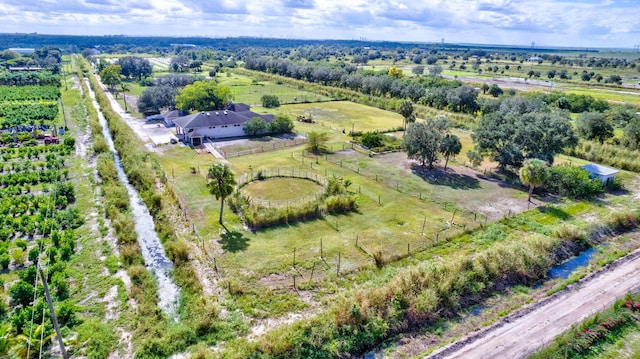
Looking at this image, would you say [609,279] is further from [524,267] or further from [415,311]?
[415,311]

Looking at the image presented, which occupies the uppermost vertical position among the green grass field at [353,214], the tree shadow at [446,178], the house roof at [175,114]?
the house roof at [175,114]

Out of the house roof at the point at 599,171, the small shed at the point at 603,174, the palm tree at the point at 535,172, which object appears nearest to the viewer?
the palm tree at the point at 535,172

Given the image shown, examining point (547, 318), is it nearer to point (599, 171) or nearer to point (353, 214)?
point (353, 214)

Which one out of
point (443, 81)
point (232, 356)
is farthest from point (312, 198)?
point (443, 81)

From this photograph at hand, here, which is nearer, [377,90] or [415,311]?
[415,311]

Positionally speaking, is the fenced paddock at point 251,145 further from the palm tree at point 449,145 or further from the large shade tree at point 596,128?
the large shade tree at point 596,128

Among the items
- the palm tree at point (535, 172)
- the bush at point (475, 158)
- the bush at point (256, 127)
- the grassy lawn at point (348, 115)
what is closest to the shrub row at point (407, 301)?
the palm tree at point (535, 172)

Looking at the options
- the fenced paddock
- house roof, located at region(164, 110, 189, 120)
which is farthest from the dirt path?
house roof, located at region(164, 110, 189, 120)
